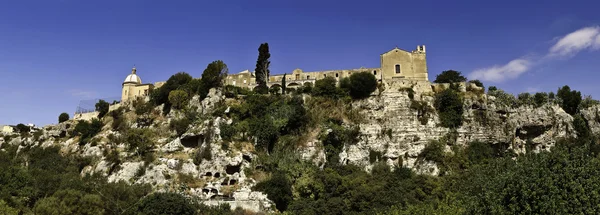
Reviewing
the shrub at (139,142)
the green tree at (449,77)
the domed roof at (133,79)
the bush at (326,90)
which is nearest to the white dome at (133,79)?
the domed roof at (133,79)

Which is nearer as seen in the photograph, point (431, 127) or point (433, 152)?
point (433, 152)

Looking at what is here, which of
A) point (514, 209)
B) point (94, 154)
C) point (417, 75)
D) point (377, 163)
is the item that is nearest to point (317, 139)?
point (377, 163)

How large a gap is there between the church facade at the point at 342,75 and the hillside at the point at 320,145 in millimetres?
2716

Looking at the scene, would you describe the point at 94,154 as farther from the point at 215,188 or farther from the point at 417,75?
the point at 417,75

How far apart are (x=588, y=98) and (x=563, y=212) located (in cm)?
4408

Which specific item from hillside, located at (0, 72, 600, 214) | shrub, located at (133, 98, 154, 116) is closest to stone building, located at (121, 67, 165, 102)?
shrub, located at (133, 98, 154, 116)

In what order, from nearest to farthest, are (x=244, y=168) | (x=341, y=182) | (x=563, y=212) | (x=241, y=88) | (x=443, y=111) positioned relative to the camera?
(x=563, y=212) → (x=341, y=182) → (x=244, y=168) → (x=443, y=111) → (x=241, y=88)

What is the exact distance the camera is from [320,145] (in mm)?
50500

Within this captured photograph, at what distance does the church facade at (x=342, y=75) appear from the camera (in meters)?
57.6

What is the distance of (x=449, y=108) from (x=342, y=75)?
14.9m

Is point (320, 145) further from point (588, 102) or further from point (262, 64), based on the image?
point (588, 102)

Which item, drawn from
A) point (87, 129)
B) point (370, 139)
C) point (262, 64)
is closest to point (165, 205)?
point (370, 139)

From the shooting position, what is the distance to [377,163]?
50.7 meters

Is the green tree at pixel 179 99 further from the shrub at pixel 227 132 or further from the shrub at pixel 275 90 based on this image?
the shrub at pixel 275 90
